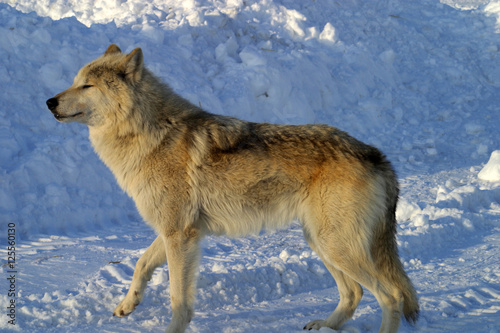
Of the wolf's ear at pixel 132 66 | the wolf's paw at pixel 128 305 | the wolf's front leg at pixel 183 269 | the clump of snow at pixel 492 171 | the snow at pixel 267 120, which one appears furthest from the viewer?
the clump of snow at pixel 492 171

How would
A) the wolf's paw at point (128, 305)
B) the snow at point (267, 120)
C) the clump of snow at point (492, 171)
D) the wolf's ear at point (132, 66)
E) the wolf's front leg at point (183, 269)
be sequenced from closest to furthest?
the wolf's front leg at point (183, 269) < the wolf's paw at point (128, 305) < the wolf's ear at point (132, 66) < the snow at point (267, 120) < the clump of snow at point (492, 171)

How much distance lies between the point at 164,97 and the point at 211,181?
99 cm

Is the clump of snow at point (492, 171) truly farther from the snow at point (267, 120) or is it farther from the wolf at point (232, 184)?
the wolf at point (232, 184)

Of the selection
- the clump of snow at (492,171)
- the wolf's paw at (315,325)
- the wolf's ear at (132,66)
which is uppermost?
the wolf's ear at (132,66)

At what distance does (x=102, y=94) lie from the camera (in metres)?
4.73

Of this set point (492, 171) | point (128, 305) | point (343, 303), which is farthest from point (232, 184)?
point (492, 171)

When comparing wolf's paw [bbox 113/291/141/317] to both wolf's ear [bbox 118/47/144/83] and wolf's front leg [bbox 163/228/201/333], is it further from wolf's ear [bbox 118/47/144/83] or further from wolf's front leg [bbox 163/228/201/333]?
wolf's ear [bbox 118/47/144/83]

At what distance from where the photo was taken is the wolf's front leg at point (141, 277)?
15.2ft

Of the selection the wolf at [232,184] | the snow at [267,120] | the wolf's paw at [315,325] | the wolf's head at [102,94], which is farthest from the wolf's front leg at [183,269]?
the wolf's head at [102,94]

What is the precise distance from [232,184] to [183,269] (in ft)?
2.79

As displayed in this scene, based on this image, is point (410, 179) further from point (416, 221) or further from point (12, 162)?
point (12, 162)

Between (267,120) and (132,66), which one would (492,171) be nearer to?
(267,120)

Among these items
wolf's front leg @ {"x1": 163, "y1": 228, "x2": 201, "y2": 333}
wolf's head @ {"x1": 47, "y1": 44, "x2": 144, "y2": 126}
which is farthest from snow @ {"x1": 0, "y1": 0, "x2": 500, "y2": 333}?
wolf's head @ {"x1": 47, "y1": 44, "x2": 144, "y2": 126}

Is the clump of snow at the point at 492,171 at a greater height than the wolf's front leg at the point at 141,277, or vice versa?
the clump of snow at the point at 492,171
